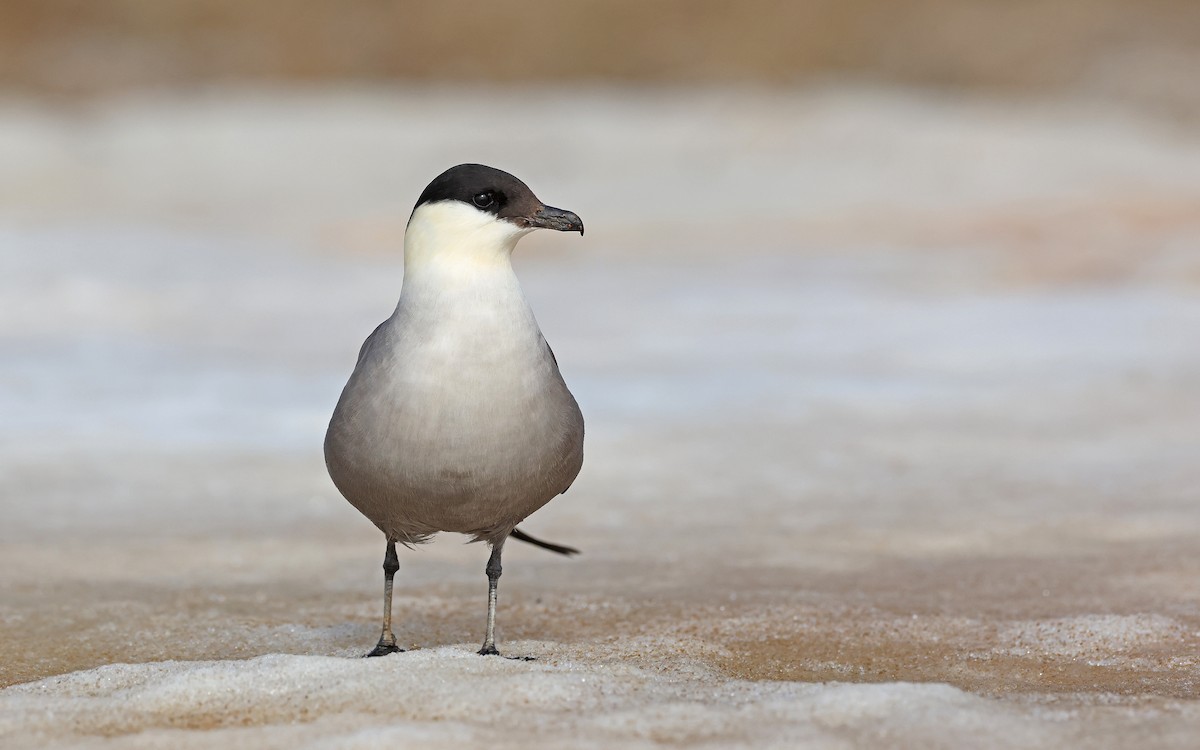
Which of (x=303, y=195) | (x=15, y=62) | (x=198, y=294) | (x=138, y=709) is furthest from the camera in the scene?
(x=15, y=62)

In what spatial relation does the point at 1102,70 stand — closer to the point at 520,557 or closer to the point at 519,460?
the point at 520,557

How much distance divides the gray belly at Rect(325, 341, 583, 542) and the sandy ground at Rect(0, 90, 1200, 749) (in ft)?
1.53

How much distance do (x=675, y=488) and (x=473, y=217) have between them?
11.4 ft

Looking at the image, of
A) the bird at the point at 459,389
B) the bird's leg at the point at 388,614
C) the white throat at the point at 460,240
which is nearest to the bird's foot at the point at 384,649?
the bird's leg at the point at 388,614

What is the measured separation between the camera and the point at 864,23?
3575cm

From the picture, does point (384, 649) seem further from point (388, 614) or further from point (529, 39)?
point (529, 39)

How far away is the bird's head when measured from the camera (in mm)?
4418

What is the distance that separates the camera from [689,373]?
10.5m

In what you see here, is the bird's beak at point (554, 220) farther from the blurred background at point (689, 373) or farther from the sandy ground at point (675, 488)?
the blurred background at point (689, 373)

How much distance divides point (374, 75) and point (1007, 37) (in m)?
14.1

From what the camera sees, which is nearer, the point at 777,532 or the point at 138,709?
the point at 138,709

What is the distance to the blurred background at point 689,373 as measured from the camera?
17.9 feet

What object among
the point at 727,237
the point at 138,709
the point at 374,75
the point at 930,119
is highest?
the point at 374,75

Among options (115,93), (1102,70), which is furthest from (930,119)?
(115,93)
